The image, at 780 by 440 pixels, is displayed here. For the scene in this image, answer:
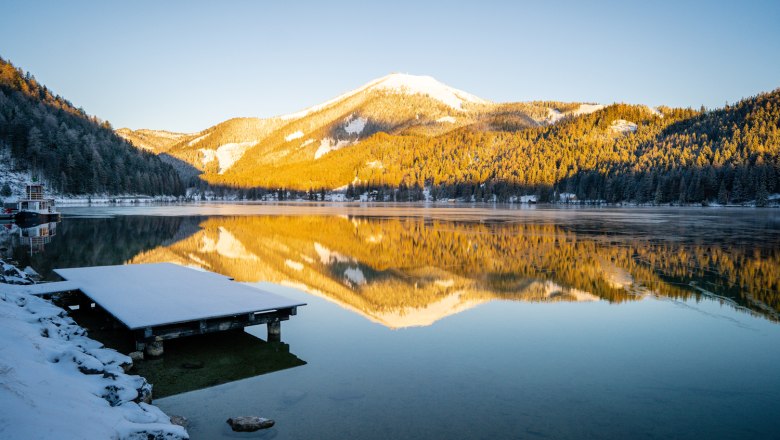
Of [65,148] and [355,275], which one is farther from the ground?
[65,148]

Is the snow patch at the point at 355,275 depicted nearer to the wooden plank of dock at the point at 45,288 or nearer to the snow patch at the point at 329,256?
the snow patch at the point at 329,256

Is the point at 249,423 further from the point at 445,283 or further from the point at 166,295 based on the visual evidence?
the point at 445,283

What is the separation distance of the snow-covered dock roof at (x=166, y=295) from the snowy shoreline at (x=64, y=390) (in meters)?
1.25

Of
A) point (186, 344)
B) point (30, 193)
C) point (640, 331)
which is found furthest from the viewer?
point (30, 193)

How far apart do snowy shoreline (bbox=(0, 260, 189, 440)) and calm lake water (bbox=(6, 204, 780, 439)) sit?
913mm

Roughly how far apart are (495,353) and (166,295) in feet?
28.8

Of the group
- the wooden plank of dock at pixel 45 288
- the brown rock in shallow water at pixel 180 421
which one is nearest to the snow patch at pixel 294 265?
the wooden plank of dock at pixel 45 288

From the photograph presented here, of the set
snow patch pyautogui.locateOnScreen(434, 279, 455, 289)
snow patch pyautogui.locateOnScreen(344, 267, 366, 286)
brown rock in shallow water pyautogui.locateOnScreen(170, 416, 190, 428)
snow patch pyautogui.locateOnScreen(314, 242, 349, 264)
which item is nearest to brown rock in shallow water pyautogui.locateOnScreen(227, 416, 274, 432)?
brown rock in shallow water pyautogui.locateOnScreen(170, 416, 190, 428)

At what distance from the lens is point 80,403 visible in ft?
20.1

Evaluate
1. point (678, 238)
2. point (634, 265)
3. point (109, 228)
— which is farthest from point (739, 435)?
point (109, 228)

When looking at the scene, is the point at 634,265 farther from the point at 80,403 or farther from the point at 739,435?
the point at 80,403

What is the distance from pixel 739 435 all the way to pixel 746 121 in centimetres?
20493

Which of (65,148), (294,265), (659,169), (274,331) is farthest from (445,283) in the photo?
(659,169)

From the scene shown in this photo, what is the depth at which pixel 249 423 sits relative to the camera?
7207 mm
